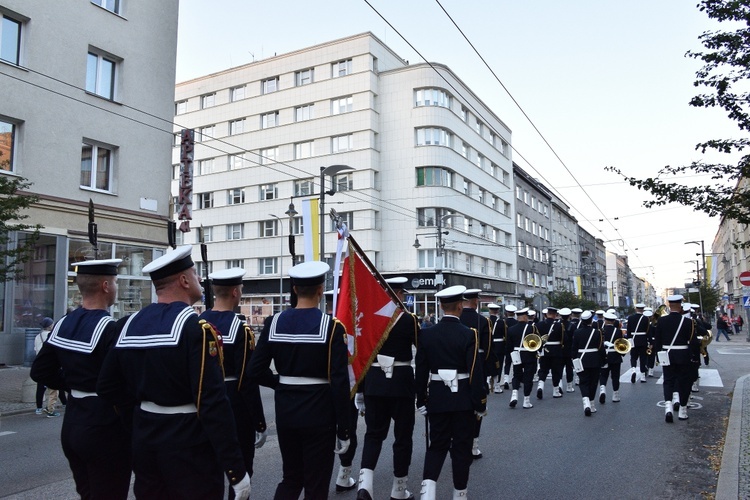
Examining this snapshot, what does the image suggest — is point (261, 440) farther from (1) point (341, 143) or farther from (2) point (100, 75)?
(1) point (341, 143)

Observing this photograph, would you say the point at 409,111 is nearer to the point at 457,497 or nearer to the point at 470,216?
the point at 470,216

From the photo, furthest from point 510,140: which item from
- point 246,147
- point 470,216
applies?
point 246,147

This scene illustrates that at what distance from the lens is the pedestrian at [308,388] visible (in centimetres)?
423

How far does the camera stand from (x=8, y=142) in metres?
17.8

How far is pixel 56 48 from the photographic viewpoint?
18.8 meters

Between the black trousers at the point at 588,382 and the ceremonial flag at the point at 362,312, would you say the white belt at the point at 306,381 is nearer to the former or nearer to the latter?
the ceremonial flag at the point at 362,312

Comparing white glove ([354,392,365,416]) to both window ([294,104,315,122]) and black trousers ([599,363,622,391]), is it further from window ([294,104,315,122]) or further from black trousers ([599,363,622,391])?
window ([294,104,315,122])

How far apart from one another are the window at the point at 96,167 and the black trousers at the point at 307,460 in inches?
705

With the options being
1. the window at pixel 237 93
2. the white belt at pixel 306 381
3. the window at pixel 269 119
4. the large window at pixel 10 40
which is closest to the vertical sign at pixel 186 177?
the large window at pixel 10 40

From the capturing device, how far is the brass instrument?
11665 millimetres

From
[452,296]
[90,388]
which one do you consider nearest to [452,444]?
[452,296]

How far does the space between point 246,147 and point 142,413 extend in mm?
49460

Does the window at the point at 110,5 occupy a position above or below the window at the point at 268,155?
below


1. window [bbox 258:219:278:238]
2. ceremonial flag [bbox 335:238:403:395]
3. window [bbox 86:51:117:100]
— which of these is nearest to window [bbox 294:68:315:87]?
window [bbox 258:219:278:238]
